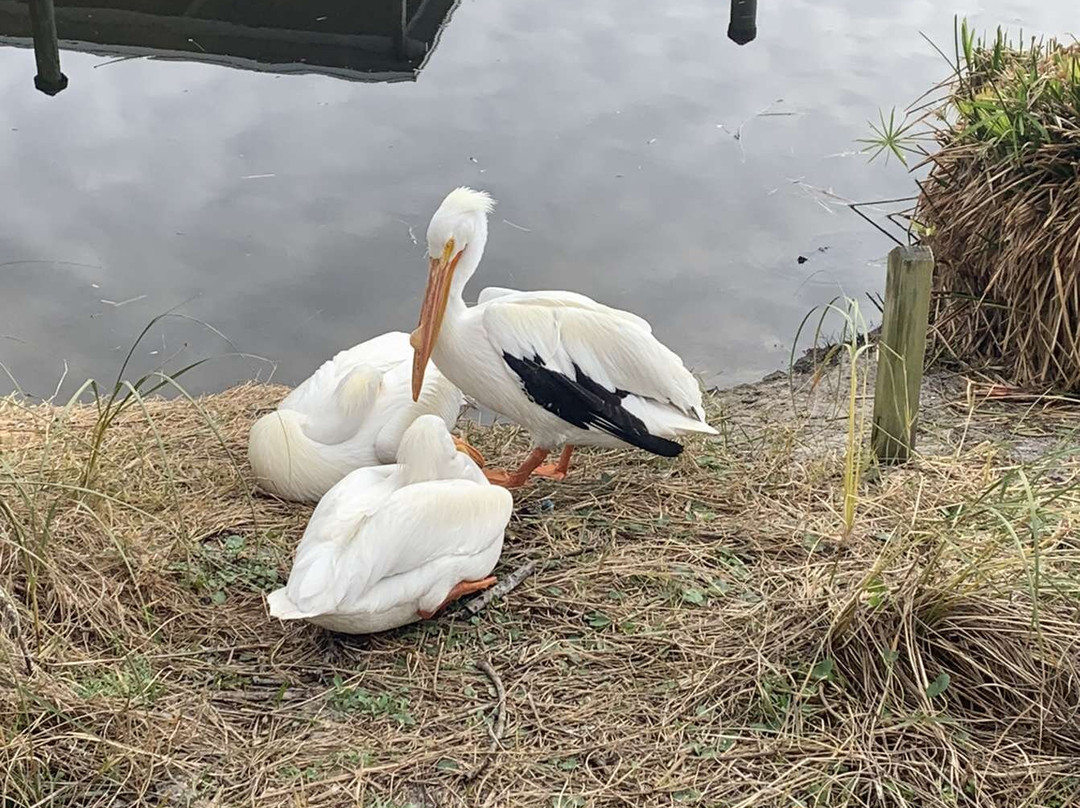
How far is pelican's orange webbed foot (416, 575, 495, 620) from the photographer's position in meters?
2.82

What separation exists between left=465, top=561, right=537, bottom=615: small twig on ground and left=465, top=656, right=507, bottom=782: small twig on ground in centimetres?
21

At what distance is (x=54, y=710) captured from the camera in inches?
91.0

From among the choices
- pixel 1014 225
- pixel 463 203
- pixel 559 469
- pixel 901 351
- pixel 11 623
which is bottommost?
pixel 559 469

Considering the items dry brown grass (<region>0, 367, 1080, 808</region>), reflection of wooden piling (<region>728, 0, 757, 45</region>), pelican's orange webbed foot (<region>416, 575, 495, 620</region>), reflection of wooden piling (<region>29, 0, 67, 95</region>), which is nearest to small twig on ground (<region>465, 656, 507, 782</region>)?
dry brown grass (<region>0, 367, 1080, 808</region>)

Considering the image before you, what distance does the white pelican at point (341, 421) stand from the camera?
3.43m

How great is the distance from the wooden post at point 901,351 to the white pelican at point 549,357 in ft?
1.88

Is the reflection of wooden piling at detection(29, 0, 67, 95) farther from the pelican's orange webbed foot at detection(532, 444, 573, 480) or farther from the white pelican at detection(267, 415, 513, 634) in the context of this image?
the white pelican at detection(267, 415, 513, 634)

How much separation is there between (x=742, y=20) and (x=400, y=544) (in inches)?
225

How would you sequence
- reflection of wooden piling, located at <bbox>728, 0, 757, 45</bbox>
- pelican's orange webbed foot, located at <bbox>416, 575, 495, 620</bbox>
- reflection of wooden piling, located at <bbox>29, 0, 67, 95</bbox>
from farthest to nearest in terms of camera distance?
reflection of wooden piling, located at <bbox>728, 0, 757, 45</bbox> < reflection of wooden piling, located at <bbox>29, 0, 67, 95</bbox> < pelican's orange webbed foot, located at <bbox>416, 575, 495, 620</bbox>

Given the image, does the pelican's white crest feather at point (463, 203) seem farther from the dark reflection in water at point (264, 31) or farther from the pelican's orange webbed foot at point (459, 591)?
the dark reflection in water at point (264, 31)

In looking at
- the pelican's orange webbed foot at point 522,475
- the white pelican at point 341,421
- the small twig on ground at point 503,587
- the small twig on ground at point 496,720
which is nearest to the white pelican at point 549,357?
the pelican's orange webbed foot at point 522,475

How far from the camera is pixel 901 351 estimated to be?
3434 millimetres

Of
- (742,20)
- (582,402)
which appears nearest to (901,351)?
(582,402)

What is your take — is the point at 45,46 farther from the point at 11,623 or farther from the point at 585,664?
the point at 585,664
